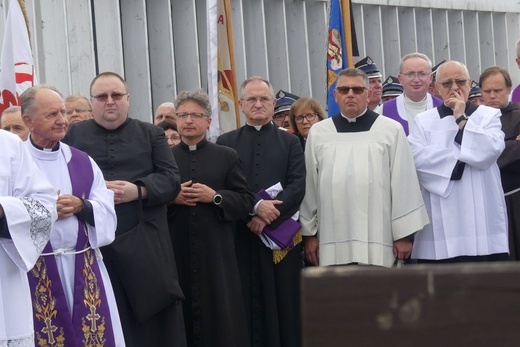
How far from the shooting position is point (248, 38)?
13.1 meters

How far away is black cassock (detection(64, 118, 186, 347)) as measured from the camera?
644 centimetres

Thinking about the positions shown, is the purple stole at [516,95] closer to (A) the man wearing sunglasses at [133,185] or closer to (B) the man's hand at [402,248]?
(B) the man's hand at [402,248]

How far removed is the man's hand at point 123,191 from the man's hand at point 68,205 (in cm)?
45

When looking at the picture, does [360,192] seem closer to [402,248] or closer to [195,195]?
[402,248]

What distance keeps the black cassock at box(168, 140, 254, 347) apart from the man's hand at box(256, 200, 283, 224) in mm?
86

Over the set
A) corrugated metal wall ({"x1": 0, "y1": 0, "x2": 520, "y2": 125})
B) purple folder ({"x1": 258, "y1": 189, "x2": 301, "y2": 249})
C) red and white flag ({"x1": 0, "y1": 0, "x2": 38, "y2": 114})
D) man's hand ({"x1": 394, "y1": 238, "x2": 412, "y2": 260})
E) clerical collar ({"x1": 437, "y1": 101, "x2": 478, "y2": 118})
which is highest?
corrugated metal wall ({"x1": 0, "y1": 0, "x2": 520, "y2": 125})

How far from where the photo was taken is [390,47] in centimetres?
1488

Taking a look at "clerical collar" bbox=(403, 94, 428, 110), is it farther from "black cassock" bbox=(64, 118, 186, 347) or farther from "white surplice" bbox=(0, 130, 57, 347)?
"white surplice" bbox=(0, 130, 57, 347)

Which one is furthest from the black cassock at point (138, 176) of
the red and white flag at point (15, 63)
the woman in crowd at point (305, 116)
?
the red and white flag at point (15, 63)

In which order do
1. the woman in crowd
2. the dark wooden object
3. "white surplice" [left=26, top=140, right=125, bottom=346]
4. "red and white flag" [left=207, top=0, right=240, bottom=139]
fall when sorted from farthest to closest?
"red and white flag" [left=207, top=0, right=240, bottom=139] → the woman in crowd → "white surplice" [left=26, top=140, right=125, bottom=346] → the dark wooden object

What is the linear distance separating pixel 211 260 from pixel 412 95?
2.13 meters

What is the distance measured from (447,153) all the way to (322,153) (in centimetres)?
81

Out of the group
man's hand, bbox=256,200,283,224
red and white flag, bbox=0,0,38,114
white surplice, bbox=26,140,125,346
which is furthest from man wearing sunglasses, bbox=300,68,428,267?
red and white flag, bbox=0,0,38,114

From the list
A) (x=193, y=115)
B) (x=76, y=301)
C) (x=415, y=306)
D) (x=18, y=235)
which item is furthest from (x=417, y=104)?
(x=415, y=306)
